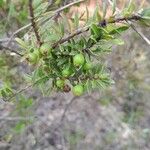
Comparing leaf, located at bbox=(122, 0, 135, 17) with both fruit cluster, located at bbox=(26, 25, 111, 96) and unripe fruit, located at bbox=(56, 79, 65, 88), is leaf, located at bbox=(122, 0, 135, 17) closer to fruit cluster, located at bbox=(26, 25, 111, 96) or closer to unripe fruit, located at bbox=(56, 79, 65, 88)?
fruit cluster, located at bbox=(26, 25, 111, 96)

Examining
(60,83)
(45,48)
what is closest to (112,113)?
(60,83)

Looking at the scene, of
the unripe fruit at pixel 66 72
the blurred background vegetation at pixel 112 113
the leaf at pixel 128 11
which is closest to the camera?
the leaf at pixel 128 11

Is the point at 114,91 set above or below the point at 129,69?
below

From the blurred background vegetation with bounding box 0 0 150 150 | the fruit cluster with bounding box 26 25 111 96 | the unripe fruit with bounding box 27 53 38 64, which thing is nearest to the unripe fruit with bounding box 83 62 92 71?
the fruit cluster with bounding box 26 25 111 96

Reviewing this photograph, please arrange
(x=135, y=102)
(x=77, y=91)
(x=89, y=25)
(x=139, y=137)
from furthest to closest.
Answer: (x=135, y=102) < (x=139, y=137) < (x=77, y=91) < (x=89, y=25)

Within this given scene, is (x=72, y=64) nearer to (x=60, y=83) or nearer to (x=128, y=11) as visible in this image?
(x=60, y=83)

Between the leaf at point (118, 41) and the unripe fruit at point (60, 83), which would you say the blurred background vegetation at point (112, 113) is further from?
the leaf at point (118, 41)

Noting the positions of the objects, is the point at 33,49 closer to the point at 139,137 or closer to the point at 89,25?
the point at 89,25

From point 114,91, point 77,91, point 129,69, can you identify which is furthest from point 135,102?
point 77,91

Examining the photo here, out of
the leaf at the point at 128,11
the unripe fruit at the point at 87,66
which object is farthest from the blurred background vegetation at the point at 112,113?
the leaf at the point at 128,11

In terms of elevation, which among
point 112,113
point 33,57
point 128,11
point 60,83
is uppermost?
point 128,11

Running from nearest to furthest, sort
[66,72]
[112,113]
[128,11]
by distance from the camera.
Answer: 1. [128,11]
2. [66,72]
3. [112,113]
